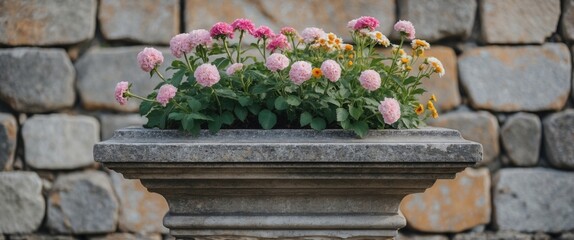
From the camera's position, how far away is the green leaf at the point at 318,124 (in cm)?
221

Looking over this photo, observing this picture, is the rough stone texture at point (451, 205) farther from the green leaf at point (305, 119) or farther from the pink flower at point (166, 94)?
the pink flower at point (166, 94)

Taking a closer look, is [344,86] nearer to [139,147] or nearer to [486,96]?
[139,147]

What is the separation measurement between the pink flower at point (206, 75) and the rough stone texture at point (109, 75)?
1.66 m

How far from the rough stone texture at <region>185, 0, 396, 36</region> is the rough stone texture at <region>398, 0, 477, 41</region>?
0.10m

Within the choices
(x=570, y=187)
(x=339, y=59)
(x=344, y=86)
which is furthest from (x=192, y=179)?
(x=570, y=187)

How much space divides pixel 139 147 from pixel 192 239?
1.00 ft

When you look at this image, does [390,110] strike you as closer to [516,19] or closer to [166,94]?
[166,94]

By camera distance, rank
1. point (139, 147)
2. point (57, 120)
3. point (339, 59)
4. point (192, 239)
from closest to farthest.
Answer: point (139, 147)
point (192, 239)
point (339, 59)
point (57, 120)

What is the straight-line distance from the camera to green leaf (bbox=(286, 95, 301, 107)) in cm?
222

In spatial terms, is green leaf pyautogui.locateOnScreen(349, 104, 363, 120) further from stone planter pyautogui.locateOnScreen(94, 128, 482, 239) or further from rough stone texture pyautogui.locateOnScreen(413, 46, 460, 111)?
rough stone texture pyautogui.locateOnScreen(413, 46, 460, 111)

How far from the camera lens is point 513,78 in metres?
3.88

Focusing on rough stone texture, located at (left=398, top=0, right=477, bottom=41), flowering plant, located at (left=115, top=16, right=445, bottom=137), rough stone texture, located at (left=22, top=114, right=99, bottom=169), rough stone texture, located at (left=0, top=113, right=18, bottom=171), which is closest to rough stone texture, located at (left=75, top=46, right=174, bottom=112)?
rough stone texture, located at (left=22, top=114, right=99, bottom=169)

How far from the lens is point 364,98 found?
2.27 m

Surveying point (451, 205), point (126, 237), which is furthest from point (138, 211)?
point (451, 205)
